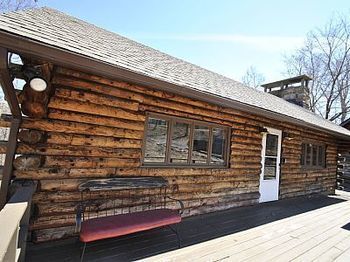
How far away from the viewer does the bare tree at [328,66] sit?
20016 millimetres

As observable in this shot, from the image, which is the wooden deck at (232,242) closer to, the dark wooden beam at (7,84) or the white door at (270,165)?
the white door at (270,165)

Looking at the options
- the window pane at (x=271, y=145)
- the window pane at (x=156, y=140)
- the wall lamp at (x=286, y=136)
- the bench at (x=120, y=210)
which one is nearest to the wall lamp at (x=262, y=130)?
the window pane at (x=271, y=145)

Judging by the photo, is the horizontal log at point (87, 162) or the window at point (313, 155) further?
the window at point (313, 155)

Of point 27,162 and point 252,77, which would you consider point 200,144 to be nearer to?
point 27,162

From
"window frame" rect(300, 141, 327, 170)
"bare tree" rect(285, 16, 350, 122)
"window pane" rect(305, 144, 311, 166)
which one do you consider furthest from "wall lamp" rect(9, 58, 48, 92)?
"bare tree" rect(285, 16, 350, 122)

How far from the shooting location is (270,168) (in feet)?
22.7

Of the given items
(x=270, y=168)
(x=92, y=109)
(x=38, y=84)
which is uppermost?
(x=38, y=84)

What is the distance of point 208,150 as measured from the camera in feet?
17.0

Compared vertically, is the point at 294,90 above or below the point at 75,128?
above

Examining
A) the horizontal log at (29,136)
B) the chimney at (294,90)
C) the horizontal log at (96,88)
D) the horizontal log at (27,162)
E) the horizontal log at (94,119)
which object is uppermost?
the chimney at (294,90)

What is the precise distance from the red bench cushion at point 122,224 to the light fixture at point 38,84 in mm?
1678

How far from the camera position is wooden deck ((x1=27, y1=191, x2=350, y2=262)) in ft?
10.1

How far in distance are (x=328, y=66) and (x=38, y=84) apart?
23776mm

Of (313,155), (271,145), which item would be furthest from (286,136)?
(313,155)
